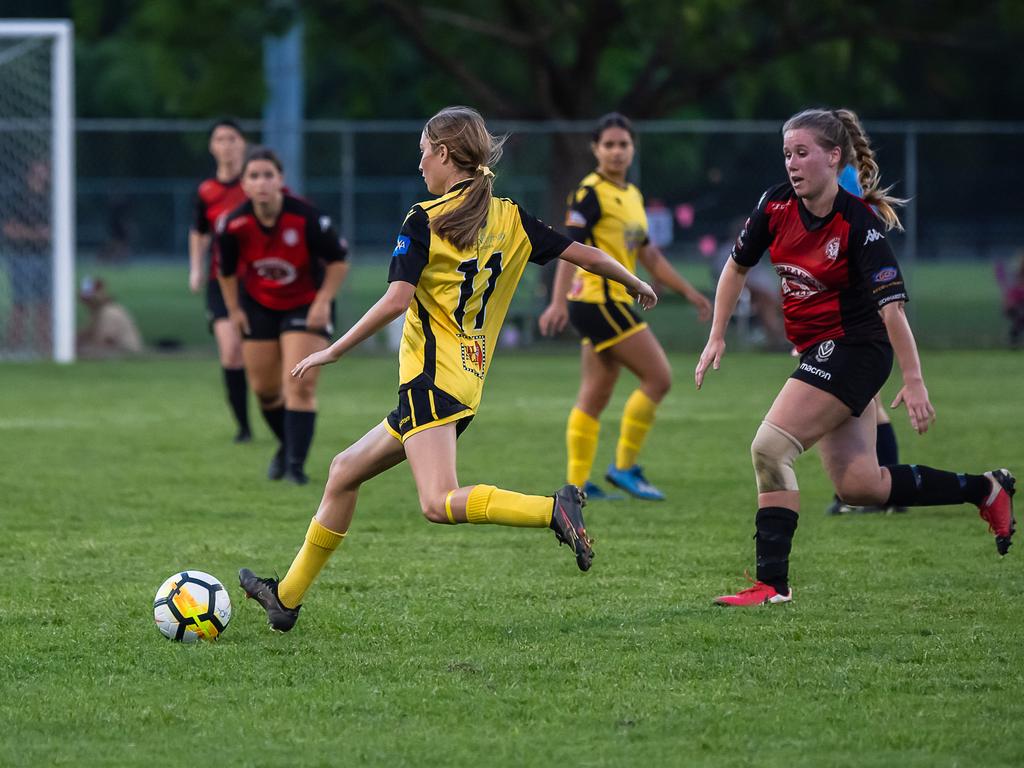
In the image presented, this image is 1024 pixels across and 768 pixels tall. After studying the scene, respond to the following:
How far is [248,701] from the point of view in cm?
465

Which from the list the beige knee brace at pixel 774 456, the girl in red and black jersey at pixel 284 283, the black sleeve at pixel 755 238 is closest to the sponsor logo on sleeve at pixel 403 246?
the black sleeve at pixel 755 238

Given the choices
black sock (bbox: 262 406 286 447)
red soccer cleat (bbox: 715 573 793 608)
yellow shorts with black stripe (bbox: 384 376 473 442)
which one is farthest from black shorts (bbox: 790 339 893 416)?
black sock (bbox: 262 406 286 447)

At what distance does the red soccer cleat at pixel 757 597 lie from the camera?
5.98 m

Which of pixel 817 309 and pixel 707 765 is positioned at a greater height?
pixel 817 309

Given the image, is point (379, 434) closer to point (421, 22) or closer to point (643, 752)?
point (643, 752)

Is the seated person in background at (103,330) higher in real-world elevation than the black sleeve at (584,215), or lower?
lower

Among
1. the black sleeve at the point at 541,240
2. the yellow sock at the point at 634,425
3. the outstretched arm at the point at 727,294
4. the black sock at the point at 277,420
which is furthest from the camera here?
the black sock at the point at 277,420

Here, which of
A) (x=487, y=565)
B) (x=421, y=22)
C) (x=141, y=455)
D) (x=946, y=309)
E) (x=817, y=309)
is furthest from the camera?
(x=946, y=309)

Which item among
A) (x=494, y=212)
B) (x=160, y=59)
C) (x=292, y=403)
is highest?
(x=160, y=59)

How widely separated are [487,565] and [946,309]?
2130 cm

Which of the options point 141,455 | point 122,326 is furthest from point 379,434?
point 122,326

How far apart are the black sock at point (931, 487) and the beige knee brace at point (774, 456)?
0.48 m

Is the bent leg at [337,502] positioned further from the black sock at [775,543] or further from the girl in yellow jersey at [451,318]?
the black sock at [775,543]

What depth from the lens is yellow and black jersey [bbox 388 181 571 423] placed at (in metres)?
5.20
